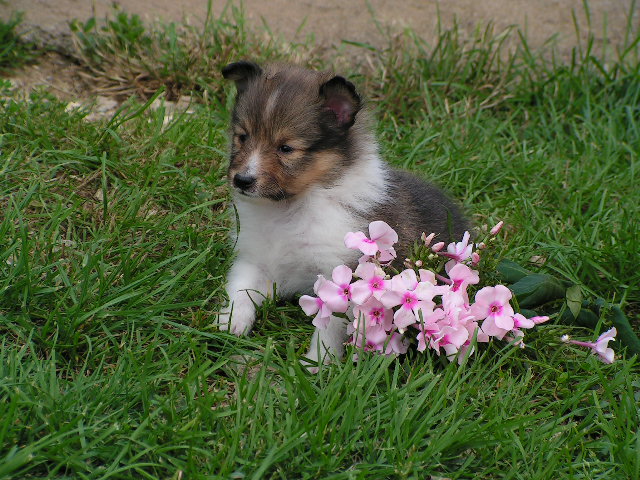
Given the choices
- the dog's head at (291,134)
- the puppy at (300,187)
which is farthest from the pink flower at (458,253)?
the dog's head at (291,134)

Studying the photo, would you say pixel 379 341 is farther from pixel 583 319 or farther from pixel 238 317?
pixel 583 319

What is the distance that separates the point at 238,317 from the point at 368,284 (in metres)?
0.80

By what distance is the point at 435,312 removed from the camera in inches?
143

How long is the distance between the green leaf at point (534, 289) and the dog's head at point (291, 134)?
1085mm

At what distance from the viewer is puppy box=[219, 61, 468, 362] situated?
3795mm

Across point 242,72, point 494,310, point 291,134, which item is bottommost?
point 494,310

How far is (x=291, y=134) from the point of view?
3.79 m

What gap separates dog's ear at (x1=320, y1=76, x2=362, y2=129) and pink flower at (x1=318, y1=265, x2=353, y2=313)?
Answer: 0.75m

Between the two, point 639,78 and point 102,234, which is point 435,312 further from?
point 639,78

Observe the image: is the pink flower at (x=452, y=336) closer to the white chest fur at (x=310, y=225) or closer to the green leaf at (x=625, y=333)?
the white chest fur at (x=310, y=225)

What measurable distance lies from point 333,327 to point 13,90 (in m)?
3.14

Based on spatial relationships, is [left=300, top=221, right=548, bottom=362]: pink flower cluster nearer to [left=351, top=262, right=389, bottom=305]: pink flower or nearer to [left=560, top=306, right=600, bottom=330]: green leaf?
[left=351, top=262, right=389, bottom=305]: pink flower

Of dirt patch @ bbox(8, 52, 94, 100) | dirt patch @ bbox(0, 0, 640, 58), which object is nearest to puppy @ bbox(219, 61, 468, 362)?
dirt patch @ bbox(8, 52, 94, 100)

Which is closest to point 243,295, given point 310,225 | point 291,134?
point 310,225
